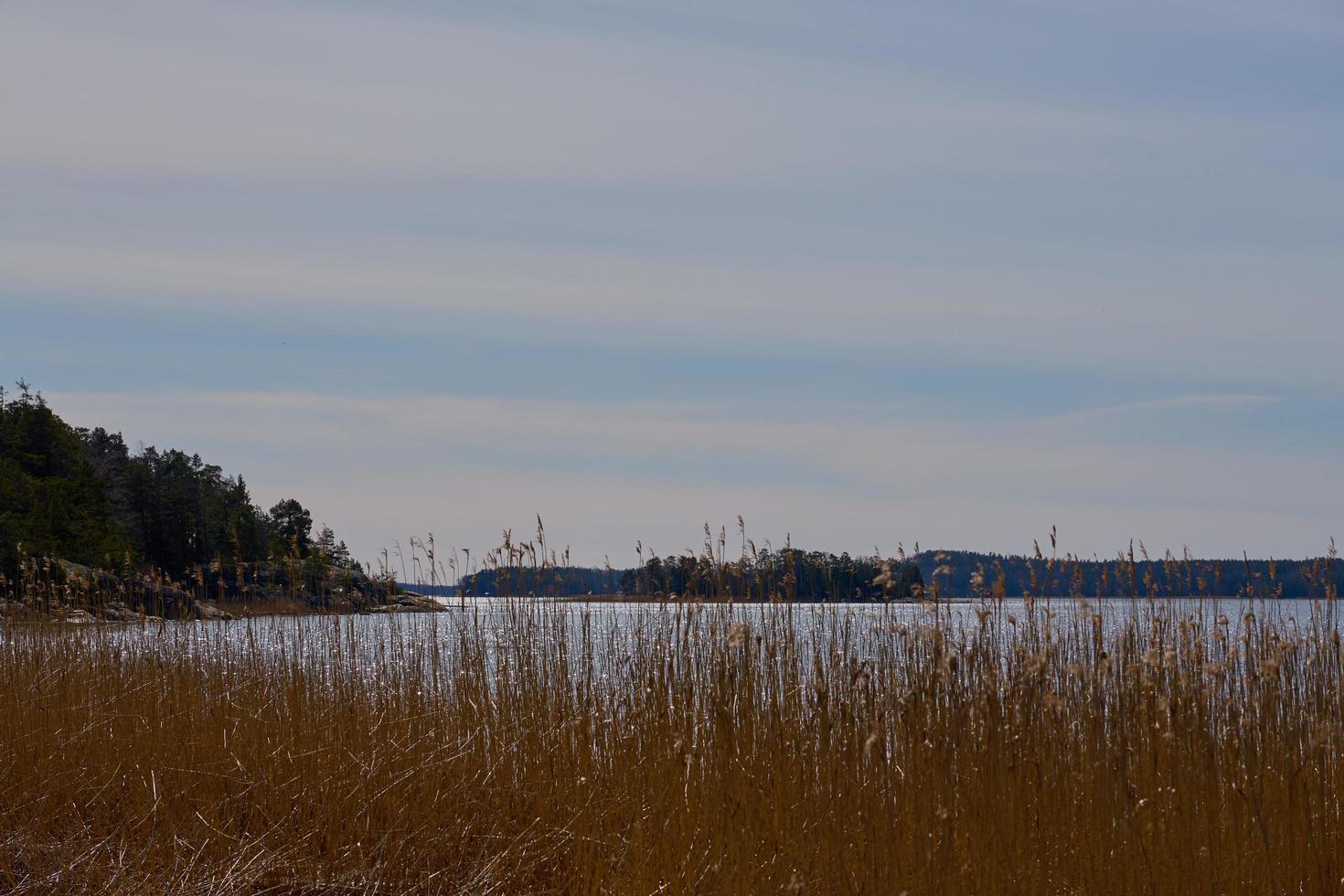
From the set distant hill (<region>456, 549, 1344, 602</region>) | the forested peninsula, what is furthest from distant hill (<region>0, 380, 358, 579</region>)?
distant hill (<region>456, 549, 1344, 602</region>)

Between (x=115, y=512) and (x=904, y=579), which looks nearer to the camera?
(x=904, y=579)

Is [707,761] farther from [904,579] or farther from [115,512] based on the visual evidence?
[115,512]

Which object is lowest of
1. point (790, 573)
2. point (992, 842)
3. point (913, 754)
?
point (992, 842)

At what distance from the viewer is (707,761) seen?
13.5ft

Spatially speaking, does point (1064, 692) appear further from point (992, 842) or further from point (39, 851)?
point (39, 851)

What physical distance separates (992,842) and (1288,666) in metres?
2.02

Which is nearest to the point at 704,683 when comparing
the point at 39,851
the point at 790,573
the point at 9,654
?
the point at 790,573

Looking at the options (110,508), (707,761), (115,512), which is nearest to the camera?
(707,761)

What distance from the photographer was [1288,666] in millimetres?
4398

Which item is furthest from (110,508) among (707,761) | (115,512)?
(707,761)

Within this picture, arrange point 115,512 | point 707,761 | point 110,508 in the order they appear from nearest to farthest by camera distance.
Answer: point 707,761, point 110,508, point 115,512

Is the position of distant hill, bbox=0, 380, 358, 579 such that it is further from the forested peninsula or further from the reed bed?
the reed bed

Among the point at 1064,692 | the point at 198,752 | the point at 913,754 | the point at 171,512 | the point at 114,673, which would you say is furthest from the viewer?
the point at 171,512

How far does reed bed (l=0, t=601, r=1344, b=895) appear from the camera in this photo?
3.20 meters
